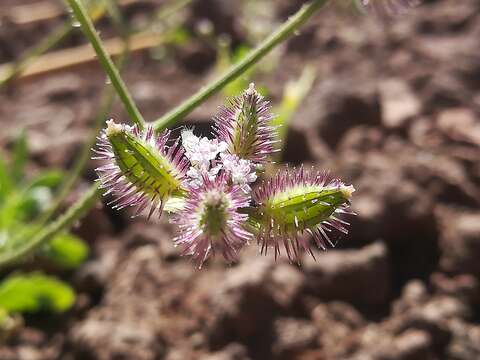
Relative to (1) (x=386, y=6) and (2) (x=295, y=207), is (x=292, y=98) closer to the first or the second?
(1) (x=386, y=6)

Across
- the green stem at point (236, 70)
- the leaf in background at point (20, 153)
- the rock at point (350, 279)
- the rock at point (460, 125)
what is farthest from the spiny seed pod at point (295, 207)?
the rock at point (460, 125)

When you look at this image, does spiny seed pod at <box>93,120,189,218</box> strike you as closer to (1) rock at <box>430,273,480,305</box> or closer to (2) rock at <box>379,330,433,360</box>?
(2) rock at <box>379,330,433,360</box>

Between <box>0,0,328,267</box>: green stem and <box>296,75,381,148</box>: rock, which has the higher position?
<box>296,75,381,148</box>: rock

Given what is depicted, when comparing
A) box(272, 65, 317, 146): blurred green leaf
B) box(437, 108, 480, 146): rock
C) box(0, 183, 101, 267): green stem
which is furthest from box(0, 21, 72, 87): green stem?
box(437, 108, 480, 146): rock

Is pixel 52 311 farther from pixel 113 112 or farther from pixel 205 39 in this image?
pixel 205 39

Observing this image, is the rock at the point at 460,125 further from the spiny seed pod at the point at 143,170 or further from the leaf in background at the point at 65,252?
the spiny seed pod at the point at 143,170

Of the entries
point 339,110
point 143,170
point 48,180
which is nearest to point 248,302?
Answer: point 48,180
